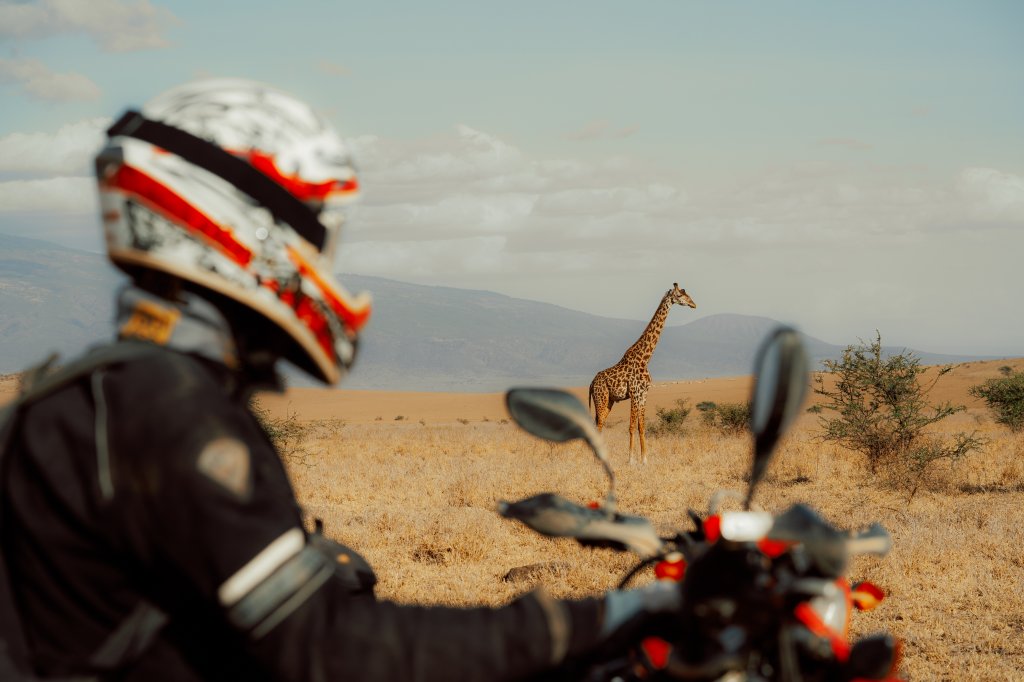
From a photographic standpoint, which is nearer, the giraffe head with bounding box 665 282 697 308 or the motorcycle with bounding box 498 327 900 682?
the motorcycle with bounding box 498 327 900 682

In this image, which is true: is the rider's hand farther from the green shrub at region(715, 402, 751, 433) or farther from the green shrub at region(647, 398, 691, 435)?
the green shrub at region(647, 398, 691, 435)

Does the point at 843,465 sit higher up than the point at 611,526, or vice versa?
the point at 611,526

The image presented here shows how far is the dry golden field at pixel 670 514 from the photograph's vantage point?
22.7 ft

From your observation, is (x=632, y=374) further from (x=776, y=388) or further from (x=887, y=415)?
(x=776, y=388)

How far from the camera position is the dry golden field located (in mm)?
6918

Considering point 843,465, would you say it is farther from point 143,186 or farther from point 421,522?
point 143,186

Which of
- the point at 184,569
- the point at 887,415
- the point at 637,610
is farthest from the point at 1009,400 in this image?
the point at 184,569

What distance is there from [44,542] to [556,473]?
485 inches

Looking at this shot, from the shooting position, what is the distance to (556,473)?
1369 centimetres

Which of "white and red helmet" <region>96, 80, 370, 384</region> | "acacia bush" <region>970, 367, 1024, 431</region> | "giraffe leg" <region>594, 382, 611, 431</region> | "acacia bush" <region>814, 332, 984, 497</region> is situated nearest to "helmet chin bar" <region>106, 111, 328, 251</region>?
"white and red helmet" <region>96, 80, 370, 384</region>

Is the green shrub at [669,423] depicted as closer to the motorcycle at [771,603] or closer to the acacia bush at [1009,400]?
the acacia bush at [1009,400]

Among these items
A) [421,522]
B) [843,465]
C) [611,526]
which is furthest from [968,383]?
[611,526]

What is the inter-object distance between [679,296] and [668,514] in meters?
8.76

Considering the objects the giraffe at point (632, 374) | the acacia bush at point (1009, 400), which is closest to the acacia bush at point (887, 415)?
the giraffe at point (632, 374)
